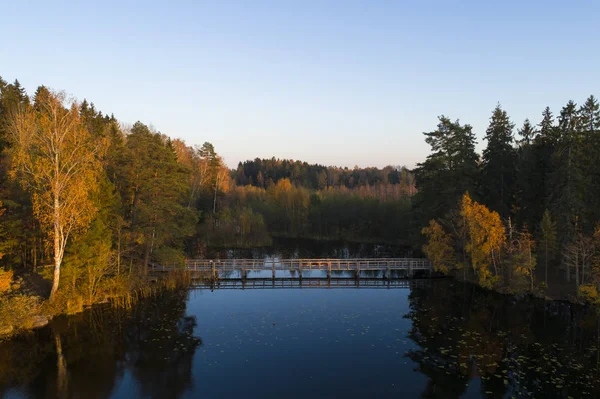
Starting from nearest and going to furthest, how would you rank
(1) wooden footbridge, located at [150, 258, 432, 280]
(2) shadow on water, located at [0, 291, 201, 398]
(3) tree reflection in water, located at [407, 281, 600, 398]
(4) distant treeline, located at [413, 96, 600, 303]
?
(2) shadow on water, located at [0, 291, 201, 398], (3) tree reflection in water, located at [407, 281, 600, 398], (4) distant treeline, located at [413, 96, 600, 303], (1) wooden footbridge, located at [150, 258, 432, 280]

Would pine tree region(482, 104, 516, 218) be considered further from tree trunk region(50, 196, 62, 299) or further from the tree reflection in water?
tree trunk region(50, 196, 62, 299)

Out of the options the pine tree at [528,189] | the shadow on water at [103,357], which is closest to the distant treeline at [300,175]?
the pine tree at [528,189]

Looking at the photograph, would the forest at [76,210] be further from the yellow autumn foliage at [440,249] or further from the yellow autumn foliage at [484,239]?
the yellow autumn foliage at [484,239]

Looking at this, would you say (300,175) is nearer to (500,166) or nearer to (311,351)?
(500,166)

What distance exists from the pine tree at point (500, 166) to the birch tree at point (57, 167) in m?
38.0

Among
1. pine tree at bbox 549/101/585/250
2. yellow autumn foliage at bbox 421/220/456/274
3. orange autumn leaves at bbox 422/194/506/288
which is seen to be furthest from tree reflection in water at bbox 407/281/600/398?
pine tree at bbox 549/101/585/250

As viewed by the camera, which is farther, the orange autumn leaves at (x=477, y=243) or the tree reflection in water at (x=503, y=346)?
the orange autumn leaves at (x=477, y=243)

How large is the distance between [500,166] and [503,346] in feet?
86.6

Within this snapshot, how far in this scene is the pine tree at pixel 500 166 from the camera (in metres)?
42.8

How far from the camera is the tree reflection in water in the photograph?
55.6 feet

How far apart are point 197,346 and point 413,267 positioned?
2603cm

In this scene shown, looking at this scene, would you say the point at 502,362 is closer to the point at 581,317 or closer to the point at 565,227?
the point at 581,317

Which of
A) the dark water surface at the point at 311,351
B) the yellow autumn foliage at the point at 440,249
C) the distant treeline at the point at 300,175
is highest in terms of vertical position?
the distant treeline at the point at 300,175

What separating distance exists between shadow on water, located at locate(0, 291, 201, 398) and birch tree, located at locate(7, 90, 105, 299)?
4.68 m
